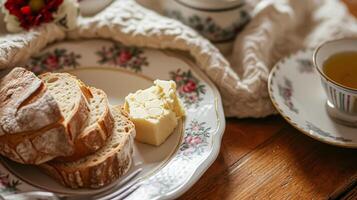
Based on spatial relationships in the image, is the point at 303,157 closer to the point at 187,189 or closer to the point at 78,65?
the point at 187,189

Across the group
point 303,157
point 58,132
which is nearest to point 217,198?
point 303,157

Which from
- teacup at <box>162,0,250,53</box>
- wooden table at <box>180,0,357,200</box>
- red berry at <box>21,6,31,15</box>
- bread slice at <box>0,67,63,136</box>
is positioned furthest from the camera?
teacup at <box>162,0,250,53</box>

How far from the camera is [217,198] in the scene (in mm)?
998

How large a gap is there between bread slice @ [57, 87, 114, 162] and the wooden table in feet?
0.62

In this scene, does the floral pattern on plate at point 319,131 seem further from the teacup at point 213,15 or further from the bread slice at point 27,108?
the bread slice at point 27,108

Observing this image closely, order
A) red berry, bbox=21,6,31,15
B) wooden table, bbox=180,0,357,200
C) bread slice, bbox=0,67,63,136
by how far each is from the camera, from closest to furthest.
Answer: bread slice, bbox=0,67,63,136 < wooden table, bbox=180,0,357,200 < red berry, bbox=21,6,31,15

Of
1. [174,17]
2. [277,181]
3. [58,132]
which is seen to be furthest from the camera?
[174,17]

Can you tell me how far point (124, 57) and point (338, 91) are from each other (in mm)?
475

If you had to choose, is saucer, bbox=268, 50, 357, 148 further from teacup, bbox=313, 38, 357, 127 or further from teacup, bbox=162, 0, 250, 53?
teacup, bbox=162, 0, 250, 53

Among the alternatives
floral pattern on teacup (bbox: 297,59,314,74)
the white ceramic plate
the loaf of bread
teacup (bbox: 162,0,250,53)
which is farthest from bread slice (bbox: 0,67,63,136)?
floral pattern on teacup (bbox: 297,59,314,74)

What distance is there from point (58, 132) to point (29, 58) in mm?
342

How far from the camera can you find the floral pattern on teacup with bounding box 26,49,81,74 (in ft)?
3.91

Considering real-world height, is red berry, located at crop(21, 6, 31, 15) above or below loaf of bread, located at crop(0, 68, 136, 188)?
above

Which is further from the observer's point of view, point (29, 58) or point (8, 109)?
point (29, 58)
